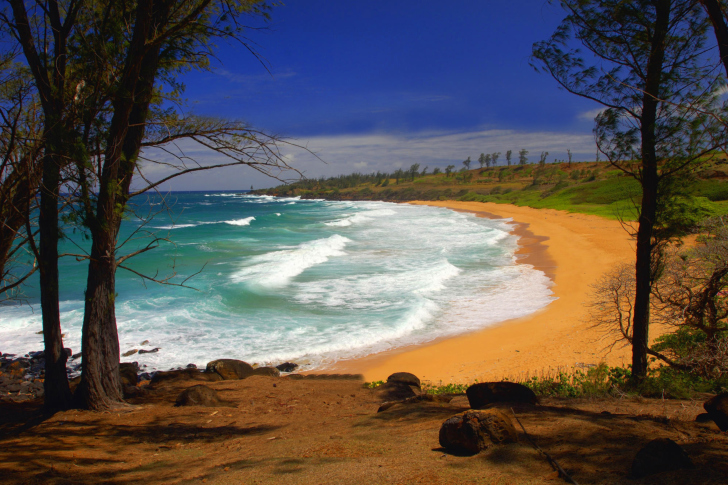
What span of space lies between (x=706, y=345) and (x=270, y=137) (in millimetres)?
7175

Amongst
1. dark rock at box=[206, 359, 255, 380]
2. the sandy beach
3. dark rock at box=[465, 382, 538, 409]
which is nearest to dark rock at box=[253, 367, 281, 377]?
dark rock at box=[206, 359, 255, 380]

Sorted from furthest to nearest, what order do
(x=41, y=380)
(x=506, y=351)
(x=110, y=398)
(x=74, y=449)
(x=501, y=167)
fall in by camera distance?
(x=501, y=167)
(x=506, y=351)
(x=41, y=380)
(x=110, y=398)
(x=74, y=449)

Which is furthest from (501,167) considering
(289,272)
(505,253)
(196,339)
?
(196,339)

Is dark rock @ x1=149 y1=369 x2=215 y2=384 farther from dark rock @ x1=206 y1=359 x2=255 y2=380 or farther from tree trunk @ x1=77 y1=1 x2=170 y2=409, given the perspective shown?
tree trunk @ x1=77 y1=1 x2=170 y2=409

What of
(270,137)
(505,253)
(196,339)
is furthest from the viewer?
(505,253)

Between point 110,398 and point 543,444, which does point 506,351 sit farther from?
point 110,398

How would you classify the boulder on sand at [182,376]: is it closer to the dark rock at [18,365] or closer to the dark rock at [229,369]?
the dark rock at [229,369]

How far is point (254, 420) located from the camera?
5496 millimetres

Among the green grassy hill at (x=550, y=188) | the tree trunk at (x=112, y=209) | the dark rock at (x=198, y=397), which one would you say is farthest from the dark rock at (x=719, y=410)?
the tree trunk at (x=112, y=209)

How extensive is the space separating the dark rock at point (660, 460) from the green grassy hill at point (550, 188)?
382cm

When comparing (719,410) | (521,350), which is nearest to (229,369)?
(521,350)

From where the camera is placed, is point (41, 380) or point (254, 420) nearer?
point (254, 420)

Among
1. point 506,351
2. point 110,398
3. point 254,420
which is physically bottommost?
point 506,351

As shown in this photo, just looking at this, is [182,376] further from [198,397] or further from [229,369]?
[198,397]
